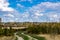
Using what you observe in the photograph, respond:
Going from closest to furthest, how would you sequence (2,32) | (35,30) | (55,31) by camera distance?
(2,32) < (55,31) < (35,30)

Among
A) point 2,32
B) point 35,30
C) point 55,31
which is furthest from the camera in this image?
point 35,30

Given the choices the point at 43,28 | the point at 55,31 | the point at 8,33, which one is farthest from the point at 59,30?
the point at 8,33

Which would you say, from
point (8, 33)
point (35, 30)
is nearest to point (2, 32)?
point (8, 33)

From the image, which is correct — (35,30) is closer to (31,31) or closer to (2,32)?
(31,31)

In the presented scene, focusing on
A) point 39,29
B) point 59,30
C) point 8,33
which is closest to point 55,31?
point 59,30

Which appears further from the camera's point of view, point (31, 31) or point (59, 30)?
point (31, 31)

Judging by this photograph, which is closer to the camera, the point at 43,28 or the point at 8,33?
the point at 8,33

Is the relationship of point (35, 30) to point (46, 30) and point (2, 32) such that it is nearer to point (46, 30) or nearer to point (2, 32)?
point (46, 30)
